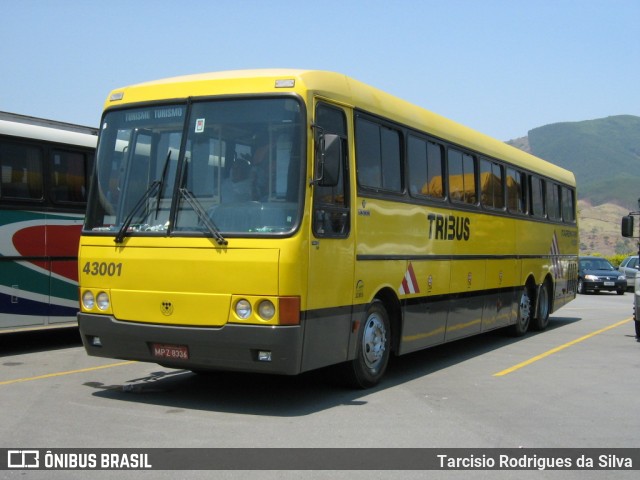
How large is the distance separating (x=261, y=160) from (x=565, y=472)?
3.90 metres

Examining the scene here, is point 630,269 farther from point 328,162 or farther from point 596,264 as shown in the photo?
point 328,162

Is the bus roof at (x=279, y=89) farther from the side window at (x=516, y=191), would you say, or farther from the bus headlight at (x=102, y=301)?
the side window at (x=516, y=191)

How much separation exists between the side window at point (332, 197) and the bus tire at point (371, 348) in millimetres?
1183

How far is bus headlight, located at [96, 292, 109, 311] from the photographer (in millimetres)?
8539

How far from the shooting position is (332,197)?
8492 mm

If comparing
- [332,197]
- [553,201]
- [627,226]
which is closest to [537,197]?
[553,201]

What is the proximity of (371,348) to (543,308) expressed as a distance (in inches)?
335

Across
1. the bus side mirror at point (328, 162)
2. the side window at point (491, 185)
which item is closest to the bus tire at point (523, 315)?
the side window at point (491, 185)

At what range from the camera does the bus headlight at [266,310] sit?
772 centimetres

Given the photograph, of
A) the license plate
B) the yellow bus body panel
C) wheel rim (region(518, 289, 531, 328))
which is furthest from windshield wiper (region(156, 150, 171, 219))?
wheel rim (region(518, 289, 531, 328))

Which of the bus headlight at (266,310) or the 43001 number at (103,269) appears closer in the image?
the bus headlight at (266,310)

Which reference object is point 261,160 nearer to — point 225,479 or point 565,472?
point 225,479

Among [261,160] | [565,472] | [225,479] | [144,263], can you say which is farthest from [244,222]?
[565,472]

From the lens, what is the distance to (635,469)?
6273 millimetres
